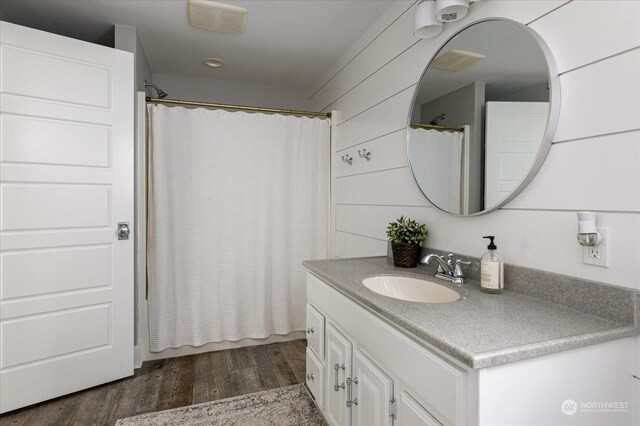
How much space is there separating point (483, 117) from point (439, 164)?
31 cm

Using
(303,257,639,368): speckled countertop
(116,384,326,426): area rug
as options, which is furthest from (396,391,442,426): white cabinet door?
(116,384,326,426): area rug

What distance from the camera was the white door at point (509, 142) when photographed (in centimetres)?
118

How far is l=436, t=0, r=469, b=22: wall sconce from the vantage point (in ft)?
4.60

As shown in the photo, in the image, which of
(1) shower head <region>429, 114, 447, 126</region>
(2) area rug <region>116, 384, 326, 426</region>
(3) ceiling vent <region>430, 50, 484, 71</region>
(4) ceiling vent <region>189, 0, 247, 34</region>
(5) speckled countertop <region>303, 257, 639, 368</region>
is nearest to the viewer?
(5) speckled countertop <region>303, 257, 639, 368</region>

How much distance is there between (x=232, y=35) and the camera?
252 centimetres

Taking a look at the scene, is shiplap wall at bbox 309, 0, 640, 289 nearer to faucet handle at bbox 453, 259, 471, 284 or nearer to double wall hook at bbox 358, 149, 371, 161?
faucet handle at bbox 453, 259, 471, 284

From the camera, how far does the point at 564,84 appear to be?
3.65 ft

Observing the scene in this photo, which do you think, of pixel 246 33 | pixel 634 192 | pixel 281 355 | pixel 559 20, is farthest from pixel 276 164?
pixel 634 192

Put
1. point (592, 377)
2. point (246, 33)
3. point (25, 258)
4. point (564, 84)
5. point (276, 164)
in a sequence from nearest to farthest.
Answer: point (592, 377)
point (564, 84)
point (25, 258)
point (246, 33)
point (276, 164)

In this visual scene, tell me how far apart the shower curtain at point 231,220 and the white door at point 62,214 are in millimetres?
301

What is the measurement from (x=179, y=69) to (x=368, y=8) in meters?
1.97

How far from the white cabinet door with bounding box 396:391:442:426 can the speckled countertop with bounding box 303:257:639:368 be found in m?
0.21

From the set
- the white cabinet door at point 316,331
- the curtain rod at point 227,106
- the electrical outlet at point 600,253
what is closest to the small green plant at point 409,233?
the white cabinet door at point 316,331

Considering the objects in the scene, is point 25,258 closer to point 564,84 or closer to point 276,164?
point 276,164
